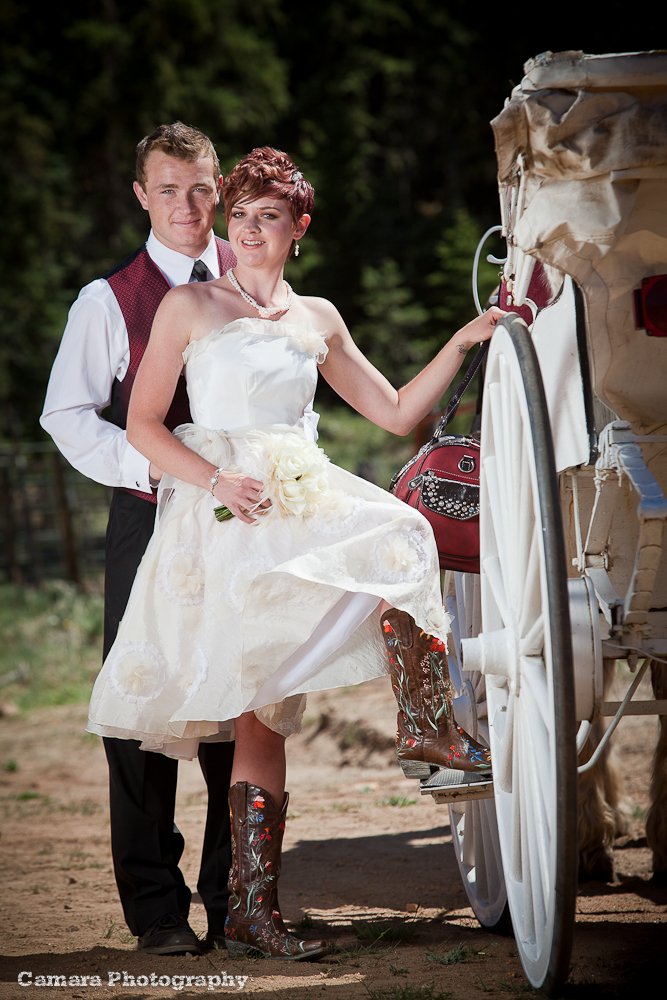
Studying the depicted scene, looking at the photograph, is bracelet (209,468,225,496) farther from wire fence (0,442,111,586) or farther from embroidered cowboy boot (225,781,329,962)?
wire fence (0,442,111,586)

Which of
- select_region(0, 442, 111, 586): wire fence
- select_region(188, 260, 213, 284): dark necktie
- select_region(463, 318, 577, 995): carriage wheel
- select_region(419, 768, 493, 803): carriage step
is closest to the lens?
select_region(463, 318, 577, 995): carriage wheel

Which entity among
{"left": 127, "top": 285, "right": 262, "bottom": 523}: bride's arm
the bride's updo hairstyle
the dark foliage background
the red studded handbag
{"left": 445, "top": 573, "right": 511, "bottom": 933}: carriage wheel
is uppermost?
the dark foliage background

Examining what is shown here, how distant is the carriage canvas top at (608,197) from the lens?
2.32m

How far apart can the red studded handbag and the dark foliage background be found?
39.7ft

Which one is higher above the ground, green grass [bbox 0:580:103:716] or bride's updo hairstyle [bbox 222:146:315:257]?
bride's updo hairstyle [bbox 222:146:315:257]

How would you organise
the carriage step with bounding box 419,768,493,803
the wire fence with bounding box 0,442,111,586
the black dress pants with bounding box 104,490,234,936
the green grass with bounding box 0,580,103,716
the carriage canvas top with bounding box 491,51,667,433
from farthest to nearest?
the wire fence with bounding box 0,442,111,586
the green grass with bounding box 0,580,103,716
the black dress pants with bounding box 104,490,234,936
the carriage step with bounding box 419,768,493,803
the carriage canvas top with bounding box 491,51,667,433

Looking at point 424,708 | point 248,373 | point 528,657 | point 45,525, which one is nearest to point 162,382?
point 248,373

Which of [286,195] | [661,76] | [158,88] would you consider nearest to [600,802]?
[286,195]

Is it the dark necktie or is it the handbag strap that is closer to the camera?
the handbag strap

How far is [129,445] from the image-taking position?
130 inches

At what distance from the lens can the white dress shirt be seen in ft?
10.9

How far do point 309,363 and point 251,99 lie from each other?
18.5m

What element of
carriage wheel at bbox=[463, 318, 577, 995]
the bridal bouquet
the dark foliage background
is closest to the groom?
the bridal bouquet

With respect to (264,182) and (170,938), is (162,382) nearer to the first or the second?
(264,182)
